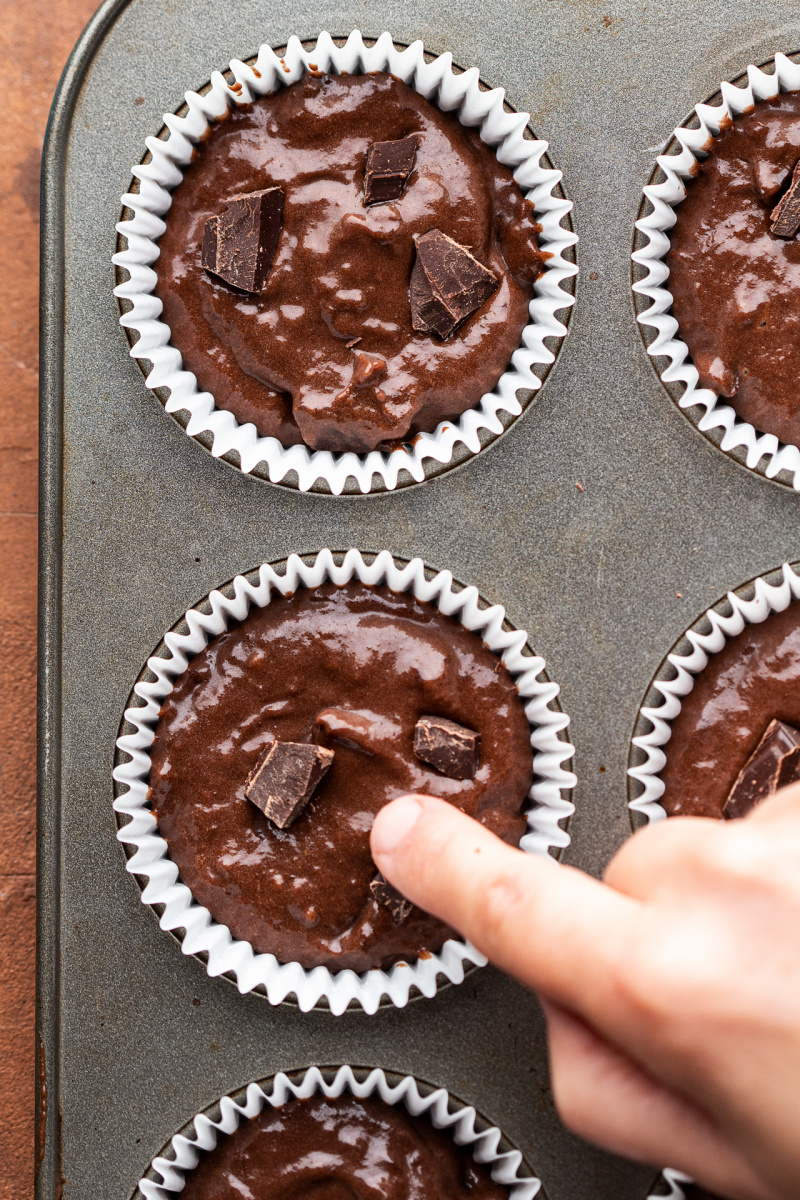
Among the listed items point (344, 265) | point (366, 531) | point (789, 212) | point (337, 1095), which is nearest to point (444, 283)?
point (344, 265)

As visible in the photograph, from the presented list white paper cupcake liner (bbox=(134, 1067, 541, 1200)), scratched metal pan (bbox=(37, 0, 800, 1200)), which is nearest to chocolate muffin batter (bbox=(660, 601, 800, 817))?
scratched metal pan (bbox=(37, 0, 800, 1200))

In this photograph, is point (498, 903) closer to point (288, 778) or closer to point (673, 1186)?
point (288, 778)

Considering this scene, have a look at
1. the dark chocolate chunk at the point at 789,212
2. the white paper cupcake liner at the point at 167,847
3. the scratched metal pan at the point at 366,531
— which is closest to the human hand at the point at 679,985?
the white paper cupcake liner at the point at 167,847

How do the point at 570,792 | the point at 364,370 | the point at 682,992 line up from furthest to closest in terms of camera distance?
the point at 570,792 < the point at 364,370 < the point at 682,992

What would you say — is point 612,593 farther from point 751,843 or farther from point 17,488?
point 17,488

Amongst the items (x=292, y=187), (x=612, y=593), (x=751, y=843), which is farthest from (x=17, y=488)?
(x=751, y=843)

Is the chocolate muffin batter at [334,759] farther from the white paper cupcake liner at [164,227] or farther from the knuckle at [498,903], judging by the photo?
the knuckle at [498,903]

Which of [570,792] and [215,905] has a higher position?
[570,792]
